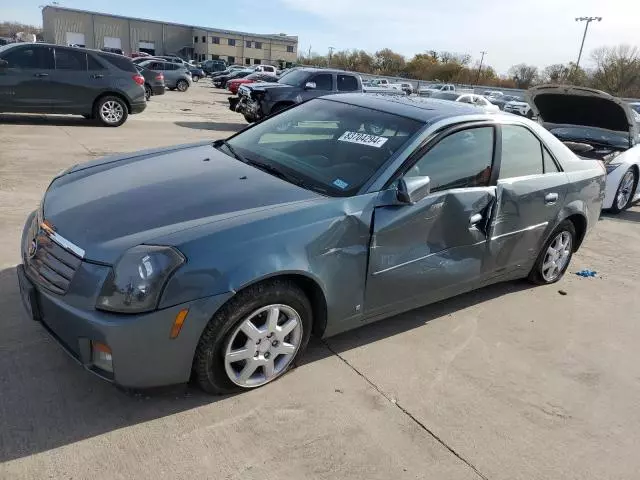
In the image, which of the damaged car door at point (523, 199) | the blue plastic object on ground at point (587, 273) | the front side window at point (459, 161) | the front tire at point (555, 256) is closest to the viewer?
the front side window at point (459, 161)

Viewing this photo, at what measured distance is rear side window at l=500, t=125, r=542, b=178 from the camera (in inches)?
154

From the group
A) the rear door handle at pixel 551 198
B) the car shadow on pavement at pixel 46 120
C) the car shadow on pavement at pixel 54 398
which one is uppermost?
the rear door handle at pixel 551 198

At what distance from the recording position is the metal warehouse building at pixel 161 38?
79.6 meters

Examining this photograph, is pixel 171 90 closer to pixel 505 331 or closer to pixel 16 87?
pixel 16 87

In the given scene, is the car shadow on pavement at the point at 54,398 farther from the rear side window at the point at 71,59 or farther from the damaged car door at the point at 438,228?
the rear side window at the point at 71,59

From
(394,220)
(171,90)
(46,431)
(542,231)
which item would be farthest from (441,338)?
(171,90)

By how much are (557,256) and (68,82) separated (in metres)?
10.4

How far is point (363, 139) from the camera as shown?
3498 mm

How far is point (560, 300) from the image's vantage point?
4633mm

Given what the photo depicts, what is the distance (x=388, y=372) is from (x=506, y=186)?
1.68 m

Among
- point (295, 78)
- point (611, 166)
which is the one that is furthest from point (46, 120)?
point (611, 166)

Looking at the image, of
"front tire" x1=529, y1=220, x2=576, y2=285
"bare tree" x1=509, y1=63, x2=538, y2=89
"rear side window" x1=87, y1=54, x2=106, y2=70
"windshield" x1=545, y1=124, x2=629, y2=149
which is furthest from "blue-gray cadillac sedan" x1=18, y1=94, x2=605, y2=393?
"bare tree" x1=509, y1=63, x2=538, y2=89

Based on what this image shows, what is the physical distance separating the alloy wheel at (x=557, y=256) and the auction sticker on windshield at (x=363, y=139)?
2142 mm

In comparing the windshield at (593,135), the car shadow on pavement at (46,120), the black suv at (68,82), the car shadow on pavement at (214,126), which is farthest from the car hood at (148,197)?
the car shadow on pavement at (214,126)
